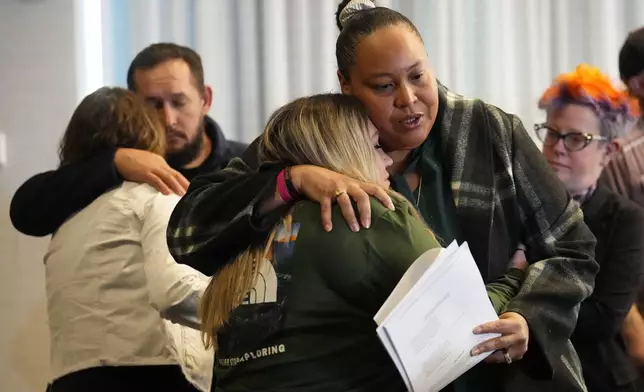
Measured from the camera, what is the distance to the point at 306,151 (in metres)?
1.22

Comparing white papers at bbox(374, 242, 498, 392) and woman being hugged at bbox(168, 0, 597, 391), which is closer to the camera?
white papers at bbox(374, 242, 498, 392)

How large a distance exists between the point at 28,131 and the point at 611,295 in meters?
1.97

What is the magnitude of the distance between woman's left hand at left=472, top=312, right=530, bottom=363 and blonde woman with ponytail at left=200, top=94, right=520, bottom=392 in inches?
5.3

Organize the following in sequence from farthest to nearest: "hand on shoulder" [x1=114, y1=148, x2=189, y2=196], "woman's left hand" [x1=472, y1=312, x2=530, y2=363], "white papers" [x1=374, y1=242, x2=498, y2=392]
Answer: "hand on shoulder" [x1=114, y1=148, x2=189, y2=196]
"woman's left hand" [x1=472, y1=312, x2=530, y2=363]
"white papers" [x1=374, y1=242, x2=498, y2=392]

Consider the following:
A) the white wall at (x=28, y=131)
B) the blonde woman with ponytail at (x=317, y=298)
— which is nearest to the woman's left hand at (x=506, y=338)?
the blonde woman with ponytail at (x=317, y=298)

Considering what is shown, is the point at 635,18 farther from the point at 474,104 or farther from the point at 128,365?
the point at 128,365

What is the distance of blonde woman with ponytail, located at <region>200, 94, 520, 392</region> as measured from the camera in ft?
3.56

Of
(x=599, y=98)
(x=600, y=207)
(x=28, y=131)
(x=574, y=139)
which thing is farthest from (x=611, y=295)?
(x=28, y=131)

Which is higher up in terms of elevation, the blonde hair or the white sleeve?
the blonde hair

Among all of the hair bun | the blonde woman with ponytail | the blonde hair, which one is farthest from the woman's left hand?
the hair bun

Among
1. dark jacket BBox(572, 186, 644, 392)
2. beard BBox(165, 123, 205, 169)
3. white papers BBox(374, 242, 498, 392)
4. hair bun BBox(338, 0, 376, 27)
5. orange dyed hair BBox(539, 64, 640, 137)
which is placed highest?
hair bun BBox(338, 0, 376, 27)

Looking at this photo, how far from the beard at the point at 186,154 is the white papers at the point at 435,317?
1381 millimetres

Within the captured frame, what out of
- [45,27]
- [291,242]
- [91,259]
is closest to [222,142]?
[91,259]

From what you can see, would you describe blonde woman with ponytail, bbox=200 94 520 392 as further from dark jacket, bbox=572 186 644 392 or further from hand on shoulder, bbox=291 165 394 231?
dark jacket, bbox=572 186 644 392
